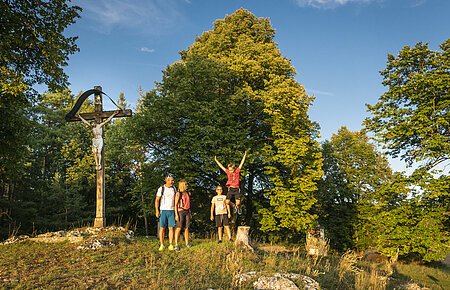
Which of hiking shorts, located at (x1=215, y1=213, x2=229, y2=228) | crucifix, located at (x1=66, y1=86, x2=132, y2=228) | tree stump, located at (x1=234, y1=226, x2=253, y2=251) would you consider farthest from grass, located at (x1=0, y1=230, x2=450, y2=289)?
crucifix, located at (x1=66, y1=86, x2=132, y2=228)

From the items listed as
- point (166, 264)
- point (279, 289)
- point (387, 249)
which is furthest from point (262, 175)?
point (279, 289)

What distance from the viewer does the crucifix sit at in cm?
1087

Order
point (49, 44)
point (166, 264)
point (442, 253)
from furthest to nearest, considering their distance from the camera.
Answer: point (442, 253) → point (49, 44) → point (166, 264)

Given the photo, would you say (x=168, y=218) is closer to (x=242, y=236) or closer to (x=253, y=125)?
(x=242, y=236)

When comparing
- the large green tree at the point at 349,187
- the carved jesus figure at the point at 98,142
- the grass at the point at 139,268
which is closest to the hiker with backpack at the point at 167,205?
the grass at the point at 139,268

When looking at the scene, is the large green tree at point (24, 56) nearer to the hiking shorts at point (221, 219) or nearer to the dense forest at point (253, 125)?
the dense forest at point (253, 125)

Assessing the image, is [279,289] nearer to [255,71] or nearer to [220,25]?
[255,71]

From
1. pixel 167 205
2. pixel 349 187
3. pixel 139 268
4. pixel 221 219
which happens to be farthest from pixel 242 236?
pixel 349 187

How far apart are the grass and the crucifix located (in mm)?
1760

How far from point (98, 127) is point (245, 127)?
33.3 ft

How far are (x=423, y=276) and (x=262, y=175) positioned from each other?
10202 millimetres

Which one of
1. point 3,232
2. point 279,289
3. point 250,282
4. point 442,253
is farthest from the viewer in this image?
point 3,232

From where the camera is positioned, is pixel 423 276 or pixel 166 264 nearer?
pixel 166 264

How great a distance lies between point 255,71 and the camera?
1888 centimetres
